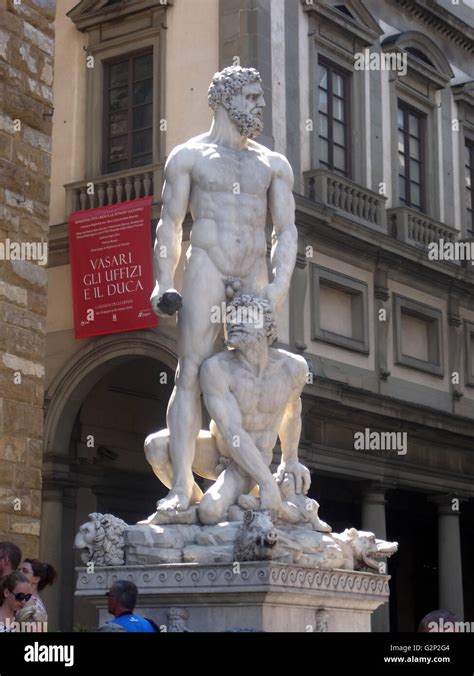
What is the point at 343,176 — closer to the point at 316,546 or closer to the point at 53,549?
the point at 53,549

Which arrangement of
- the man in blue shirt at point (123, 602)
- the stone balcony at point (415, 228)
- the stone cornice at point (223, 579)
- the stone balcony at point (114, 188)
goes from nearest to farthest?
the man in blue shirt at point (123, 602) → the stone cornice at point (223, 579) → the stone balcony at point (114, 188) → the stone balcony at point (415, 228)

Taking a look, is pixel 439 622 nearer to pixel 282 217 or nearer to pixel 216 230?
pixel 216 230

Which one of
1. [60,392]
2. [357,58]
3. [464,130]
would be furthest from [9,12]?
[464,130]

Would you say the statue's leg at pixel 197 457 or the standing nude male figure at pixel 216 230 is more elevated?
the standing nude male figure at pixel 216 230

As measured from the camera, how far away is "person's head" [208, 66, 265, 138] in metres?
9.95

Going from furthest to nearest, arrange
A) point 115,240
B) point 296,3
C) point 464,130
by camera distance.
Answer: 1. point 464,130
2. point 296,3
3. point 115,240

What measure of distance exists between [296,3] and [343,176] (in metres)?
2.65

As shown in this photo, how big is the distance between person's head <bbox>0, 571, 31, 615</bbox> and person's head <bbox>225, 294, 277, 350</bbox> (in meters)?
2.57

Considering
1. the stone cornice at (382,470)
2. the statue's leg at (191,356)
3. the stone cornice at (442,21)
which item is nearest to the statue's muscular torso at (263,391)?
the statue's leg at (191,356)

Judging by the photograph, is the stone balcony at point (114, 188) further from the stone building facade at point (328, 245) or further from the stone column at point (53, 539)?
the stone column at point (53, 539)

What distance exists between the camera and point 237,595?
862cm

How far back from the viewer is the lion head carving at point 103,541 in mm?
9078

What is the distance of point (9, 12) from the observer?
1216 centimetres

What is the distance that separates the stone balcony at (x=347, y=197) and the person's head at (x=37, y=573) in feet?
46.3
